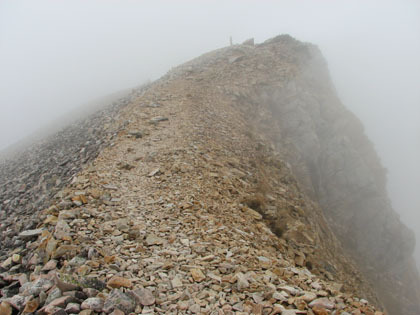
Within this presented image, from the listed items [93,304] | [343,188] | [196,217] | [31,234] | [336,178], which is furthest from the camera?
[336,178]

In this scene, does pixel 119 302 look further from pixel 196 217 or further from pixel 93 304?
pixel 196 217

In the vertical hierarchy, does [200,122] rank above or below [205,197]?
above

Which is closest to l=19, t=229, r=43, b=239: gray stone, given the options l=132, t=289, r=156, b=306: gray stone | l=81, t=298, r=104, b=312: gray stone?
l=81, t=298, r=104, b=312: gray stone

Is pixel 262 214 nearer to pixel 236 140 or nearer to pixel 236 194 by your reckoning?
pixel 236 194

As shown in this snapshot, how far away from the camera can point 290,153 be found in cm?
2439

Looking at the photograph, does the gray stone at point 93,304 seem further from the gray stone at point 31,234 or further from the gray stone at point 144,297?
the gray stone at point 31,234

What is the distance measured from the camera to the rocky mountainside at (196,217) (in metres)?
5.59

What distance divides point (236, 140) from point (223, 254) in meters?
10.4

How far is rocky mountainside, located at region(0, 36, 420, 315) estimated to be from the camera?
5.59 meters

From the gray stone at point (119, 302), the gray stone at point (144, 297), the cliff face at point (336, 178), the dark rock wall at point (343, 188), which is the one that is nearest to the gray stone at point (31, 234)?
the gray stone at point (119, 302)

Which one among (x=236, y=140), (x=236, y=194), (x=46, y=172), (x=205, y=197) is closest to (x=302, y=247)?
(x=236, y=194)

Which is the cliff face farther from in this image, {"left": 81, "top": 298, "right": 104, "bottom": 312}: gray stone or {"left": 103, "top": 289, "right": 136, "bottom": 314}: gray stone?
{"left": 81, "top": 298, "right": 104, "bottom": 312}: gray stone

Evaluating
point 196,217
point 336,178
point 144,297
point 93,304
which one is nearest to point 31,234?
point 93,304

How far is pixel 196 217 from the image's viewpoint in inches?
345
